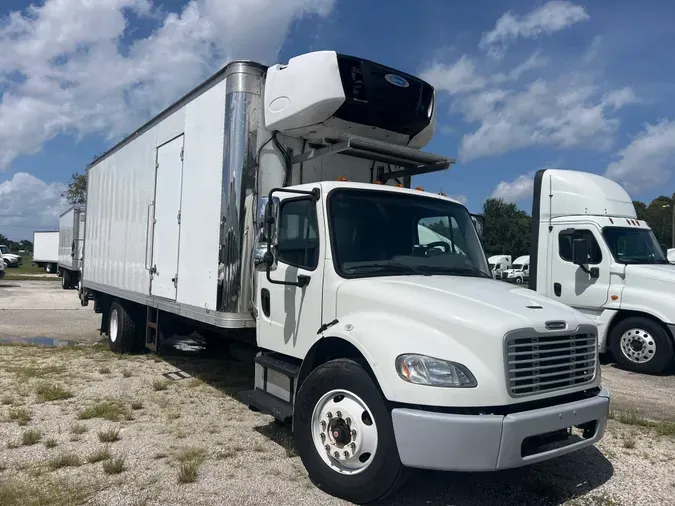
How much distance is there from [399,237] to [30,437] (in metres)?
3.91

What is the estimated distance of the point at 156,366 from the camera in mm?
8898

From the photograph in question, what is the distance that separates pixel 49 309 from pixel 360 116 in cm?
1505

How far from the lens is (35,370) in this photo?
8.20 metres

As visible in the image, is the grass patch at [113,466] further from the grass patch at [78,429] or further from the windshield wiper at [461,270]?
the windshield wiper at [461,270]

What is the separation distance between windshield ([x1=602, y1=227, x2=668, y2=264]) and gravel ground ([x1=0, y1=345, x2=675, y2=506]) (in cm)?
433

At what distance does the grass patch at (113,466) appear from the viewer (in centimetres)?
454

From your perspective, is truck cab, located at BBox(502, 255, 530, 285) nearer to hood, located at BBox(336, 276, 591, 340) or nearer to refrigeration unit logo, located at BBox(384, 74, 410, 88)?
refrigeration unit logo, located at BBox(384, 74, 410, 88)

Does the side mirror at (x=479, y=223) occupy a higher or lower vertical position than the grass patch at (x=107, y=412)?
higher

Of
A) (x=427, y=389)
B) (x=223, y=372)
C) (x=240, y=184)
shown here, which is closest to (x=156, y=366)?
(x=223, y=372)

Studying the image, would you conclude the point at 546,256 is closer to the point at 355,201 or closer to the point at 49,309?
the point at 355,201

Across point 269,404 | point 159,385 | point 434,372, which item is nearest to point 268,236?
point 269,404

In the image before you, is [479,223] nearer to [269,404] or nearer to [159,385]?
[269,404]

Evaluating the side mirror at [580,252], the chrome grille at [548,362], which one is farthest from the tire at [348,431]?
the side mirror at [580,252]

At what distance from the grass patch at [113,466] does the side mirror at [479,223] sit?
384 cm
